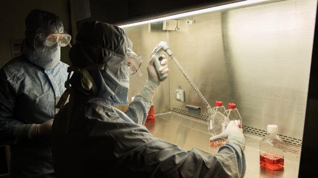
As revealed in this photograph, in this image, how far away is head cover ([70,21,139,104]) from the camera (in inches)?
36.4

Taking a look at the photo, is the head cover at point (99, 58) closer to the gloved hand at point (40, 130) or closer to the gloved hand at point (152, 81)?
the gloved hand at point (152, 81)

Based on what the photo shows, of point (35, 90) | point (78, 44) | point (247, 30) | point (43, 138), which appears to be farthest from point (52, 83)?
point (247, 30)

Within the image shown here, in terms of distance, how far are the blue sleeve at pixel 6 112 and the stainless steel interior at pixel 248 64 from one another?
0.80 meters

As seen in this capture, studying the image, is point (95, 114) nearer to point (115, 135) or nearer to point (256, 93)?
point (115, 135)

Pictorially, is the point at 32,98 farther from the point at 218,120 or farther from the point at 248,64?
the point at 248,64

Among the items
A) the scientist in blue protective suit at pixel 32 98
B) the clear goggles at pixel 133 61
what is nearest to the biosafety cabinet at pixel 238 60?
the clear goggles at pixel 133 61

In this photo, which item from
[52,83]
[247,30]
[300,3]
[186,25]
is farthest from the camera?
[186,25]

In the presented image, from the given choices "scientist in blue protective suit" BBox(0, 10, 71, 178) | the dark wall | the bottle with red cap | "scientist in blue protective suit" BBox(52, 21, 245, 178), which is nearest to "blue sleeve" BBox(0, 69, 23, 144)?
"scientist in blue protective suit" BBox(0, 10, 71, 178)

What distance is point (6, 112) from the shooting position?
1446 millimetres

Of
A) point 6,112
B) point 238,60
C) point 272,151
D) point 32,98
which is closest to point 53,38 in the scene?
point 32,98

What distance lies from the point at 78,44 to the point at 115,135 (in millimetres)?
363

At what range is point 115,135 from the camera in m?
0.83

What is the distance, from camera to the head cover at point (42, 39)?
5.00ft

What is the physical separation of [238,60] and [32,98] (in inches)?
46.1
